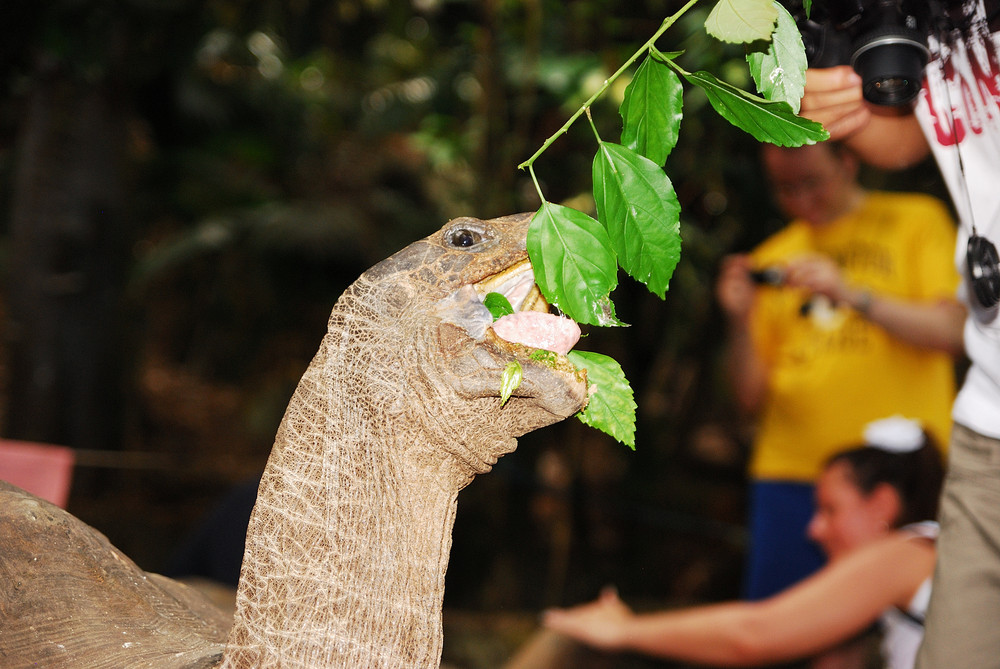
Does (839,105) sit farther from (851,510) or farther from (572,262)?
(851,510)

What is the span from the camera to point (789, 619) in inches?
94.3

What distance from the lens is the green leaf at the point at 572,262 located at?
1.01 meters

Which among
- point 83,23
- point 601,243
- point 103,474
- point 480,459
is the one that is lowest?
point 103,474

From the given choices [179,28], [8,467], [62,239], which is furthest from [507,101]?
[8,467]

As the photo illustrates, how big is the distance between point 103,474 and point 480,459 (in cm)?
596

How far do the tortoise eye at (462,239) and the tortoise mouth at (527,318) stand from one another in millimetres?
52

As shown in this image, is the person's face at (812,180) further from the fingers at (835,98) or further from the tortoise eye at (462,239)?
the tortoise eye at (462,239)

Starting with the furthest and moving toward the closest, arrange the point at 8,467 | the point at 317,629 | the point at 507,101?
the point at 507,101 → the point at 8,467 → the point at 317,629

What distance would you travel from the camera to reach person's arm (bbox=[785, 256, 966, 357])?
2496mm

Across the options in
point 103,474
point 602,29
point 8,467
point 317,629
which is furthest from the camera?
point 103,474

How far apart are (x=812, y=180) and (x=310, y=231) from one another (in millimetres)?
4398

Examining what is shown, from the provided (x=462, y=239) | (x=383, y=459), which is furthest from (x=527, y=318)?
(x=383, y=459)

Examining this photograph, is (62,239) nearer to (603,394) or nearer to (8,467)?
(8,467)

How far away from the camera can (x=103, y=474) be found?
6.17 m
